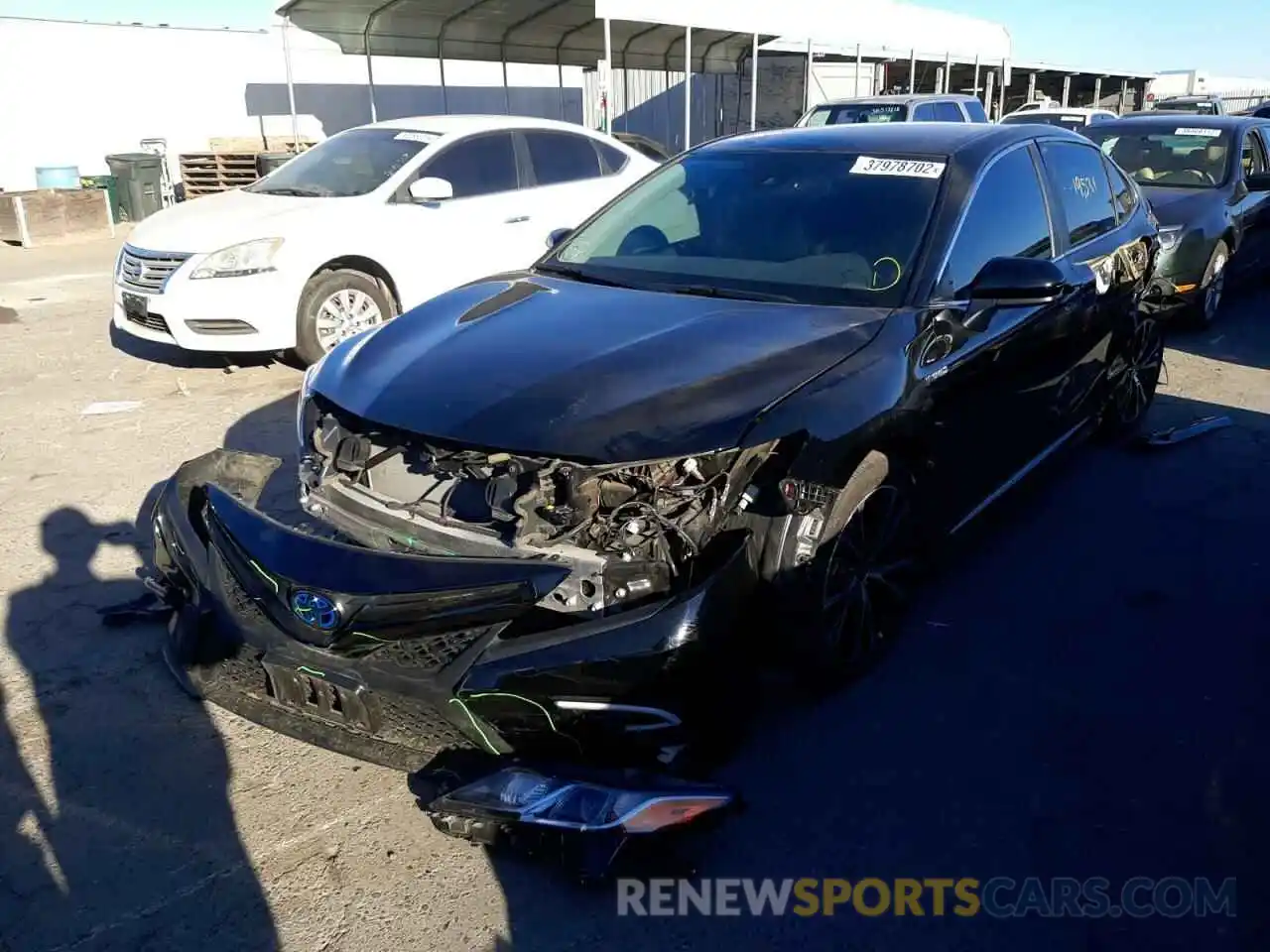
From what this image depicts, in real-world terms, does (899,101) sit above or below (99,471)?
above

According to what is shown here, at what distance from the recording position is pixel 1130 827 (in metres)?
2.70

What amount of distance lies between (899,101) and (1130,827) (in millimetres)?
12339

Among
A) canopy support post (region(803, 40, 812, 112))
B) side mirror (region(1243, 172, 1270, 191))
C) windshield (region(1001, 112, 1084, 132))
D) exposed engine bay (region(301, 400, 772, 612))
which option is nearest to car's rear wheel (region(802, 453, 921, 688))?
exposed engine bay (region(301, 400, 772, 612))

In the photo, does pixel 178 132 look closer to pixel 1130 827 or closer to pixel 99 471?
pixel 99 471

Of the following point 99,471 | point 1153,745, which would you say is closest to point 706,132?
point 99,471

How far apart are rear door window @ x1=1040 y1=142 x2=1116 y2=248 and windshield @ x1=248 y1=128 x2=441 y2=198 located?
4598mm

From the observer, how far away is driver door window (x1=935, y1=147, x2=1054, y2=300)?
354 cm

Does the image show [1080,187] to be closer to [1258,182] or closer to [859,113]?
[1258,182]

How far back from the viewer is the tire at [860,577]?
2941mm

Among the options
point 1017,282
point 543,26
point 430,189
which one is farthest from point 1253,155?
point 543,26

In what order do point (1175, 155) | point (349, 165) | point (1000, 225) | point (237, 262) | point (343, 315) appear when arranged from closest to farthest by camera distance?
point (1000, 225) < point (237, 262) < point (343, 315) < point (349, 165) < point (1175, 155)

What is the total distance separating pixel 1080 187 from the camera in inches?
187

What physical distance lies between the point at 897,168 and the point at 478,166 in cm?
457

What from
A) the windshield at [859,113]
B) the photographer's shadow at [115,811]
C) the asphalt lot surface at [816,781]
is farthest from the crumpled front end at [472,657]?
the windshield at [859,113]
